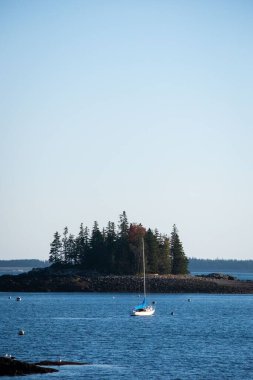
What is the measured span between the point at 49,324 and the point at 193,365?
45274 millimetres

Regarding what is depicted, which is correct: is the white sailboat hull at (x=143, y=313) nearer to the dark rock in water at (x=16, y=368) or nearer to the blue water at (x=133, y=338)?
the blue water at (x=133, y=338)

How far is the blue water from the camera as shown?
7241 centimetres

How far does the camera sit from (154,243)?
655 feet

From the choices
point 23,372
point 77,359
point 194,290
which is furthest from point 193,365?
point 194,290

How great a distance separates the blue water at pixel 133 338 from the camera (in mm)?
72406

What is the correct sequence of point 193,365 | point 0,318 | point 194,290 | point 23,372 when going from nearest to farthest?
point 23,372 → point 193,365 → point 0,318 → point 194,290

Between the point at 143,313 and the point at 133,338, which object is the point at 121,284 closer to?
the point at 143,313

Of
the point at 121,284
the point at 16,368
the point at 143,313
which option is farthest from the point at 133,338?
the point at 121,284

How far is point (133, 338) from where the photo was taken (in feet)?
323

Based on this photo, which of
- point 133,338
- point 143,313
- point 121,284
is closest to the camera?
point 133,338

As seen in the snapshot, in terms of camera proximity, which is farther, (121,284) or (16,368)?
(121,284)

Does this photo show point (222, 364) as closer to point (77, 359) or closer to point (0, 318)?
point (77, 359)

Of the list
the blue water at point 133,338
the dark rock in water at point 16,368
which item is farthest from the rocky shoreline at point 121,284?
the dark rock in water at point 16,368

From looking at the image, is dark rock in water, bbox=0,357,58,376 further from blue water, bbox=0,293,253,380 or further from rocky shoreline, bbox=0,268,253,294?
rocky shoreline, bbox=0,268,253,294
